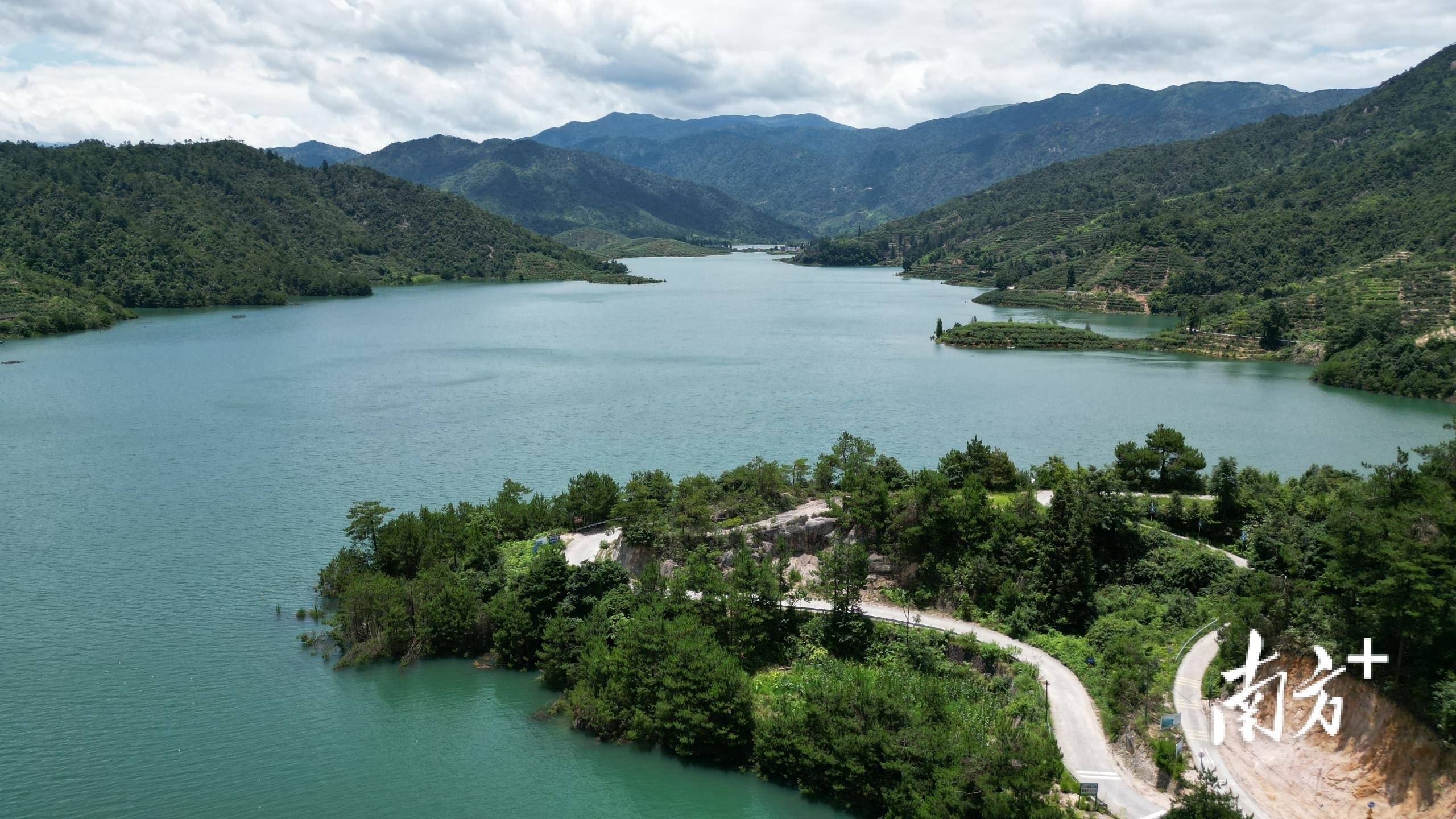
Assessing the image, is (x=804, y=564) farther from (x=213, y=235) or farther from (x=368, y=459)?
(x=213, y=235)

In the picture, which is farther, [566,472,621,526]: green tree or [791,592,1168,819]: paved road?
[566,472,621,526]: green tree

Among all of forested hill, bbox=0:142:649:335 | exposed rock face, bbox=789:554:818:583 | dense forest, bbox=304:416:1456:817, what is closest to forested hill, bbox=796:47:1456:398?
dense forest, bbox=304:416:1456:817

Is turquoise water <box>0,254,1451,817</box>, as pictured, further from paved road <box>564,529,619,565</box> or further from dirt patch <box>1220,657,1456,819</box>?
dirt patch <box>1220,657,1456,819</box>

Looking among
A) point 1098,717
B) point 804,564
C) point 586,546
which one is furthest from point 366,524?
point 1098,717

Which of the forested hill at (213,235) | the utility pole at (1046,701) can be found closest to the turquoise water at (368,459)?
the utility pole at (1046,701)

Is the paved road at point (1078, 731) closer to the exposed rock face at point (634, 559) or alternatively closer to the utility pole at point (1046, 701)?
the utility pole at point (1046, 701)

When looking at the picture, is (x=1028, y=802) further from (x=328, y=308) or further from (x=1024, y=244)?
(x=1024, y=244)
